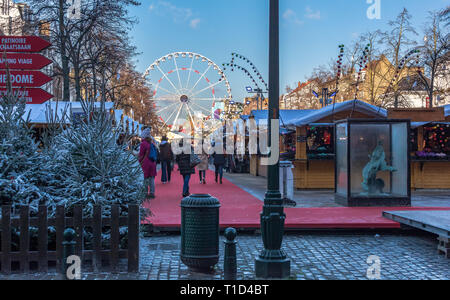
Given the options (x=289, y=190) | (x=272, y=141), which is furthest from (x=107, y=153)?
(x=289, y=190)

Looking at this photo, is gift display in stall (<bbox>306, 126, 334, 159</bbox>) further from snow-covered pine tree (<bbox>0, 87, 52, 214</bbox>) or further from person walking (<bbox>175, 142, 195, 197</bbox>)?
snow-covered pine tree (<bbox>0, 87, 52, 214</bbox>)

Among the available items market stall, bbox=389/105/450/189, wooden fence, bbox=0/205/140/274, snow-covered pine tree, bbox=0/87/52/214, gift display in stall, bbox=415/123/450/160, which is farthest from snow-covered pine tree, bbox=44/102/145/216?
gift display in stall, bbox=415/123/450/160

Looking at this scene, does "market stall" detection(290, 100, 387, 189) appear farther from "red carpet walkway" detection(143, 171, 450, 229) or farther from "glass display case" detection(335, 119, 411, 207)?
"red carpet walkway" detection(143, 171, 450, 229)

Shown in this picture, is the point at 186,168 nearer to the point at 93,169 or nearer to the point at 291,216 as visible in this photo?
the point at 291,216

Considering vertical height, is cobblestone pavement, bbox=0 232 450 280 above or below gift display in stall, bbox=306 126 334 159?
below

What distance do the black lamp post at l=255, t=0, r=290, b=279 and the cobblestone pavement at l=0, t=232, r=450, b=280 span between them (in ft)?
0.76

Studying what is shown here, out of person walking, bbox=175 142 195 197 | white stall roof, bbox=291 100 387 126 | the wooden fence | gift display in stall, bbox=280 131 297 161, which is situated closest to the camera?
the wooden fence

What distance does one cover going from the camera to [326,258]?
8.03 meters

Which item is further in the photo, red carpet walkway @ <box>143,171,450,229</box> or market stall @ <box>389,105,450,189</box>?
market stall @ <box>389,105,450,189</box>

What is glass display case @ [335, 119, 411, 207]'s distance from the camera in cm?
1377

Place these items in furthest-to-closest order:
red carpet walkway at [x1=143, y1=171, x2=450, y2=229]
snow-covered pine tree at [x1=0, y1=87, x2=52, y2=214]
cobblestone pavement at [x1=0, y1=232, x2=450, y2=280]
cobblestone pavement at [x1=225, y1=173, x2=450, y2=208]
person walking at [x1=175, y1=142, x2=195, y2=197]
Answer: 1. person walking at [x1=175, y1=142, x2=195, y2=197]
2. cobblestone pavement at [x1=225, y1=173, x2=450, y2=208]
3. red carpet walkway at [x1=143, y1=171, x2=450, y2=229]
4. snow-covered pine tree at [x1=0, y1=87, x2=52, y2=214]
5. cobblestone pavement at [x1=0, y1=232, x2=450, y2=280]

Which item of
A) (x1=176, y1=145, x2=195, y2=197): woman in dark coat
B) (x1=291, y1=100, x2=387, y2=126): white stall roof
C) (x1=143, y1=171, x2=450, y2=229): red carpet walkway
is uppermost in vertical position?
(x1=291, y1=100, x2=387, y2=126): white stall roof

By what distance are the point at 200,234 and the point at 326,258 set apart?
2.23m

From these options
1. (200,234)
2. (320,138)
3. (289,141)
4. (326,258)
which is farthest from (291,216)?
(289,141)
